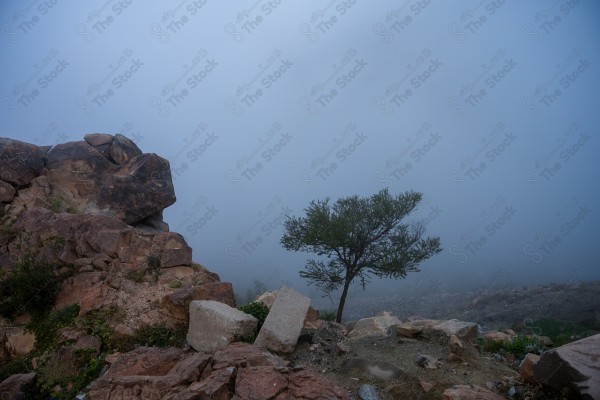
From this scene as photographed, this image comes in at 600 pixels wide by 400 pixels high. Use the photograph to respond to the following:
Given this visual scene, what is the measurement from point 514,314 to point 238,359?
27087 millimetres

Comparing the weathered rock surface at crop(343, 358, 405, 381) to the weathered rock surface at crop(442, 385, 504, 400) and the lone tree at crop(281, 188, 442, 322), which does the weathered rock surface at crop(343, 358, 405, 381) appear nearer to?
the weathered rock surface at crop(442, 385, 504, 400)

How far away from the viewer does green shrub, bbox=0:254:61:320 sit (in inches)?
483

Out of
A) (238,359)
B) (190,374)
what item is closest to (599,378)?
(238,359)

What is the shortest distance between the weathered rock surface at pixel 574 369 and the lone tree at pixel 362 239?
11.5 meters

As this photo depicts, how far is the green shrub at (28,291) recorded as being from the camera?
40.3ft

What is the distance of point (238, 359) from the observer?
7.75 m

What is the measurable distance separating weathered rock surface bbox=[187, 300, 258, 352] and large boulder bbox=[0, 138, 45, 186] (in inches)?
564

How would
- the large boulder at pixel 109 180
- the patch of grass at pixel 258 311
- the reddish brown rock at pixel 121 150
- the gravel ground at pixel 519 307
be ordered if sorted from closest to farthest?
1. the patch of grass at pixel 258 311
2. the large boulder at pixel 109 180
3. the reddish brown rock at pixel 121 150
4. the gravel ground at pixel 519 307

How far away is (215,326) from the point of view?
10.3 metres

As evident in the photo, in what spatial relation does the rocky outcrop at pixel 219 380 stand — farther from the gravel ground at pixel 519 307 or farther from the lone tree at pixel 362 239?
the gravel ground at pixel 519 307

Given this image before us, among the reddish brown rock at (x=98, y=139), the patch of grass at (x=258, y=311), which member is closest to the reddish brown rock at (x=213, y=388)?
the patch of grass at (x=258, y=311)

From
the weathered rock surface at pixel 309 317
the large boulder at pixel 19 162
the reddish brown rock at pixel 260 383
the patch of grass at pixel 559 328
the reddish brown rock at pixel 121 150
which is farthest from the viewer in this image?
the reddish brown rock at pixel 121 150

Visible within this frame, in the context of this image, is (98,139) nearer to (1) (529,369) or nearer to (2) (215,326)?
(2) (215,326)

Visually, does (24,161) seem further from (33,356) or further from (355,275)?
(355,275)
